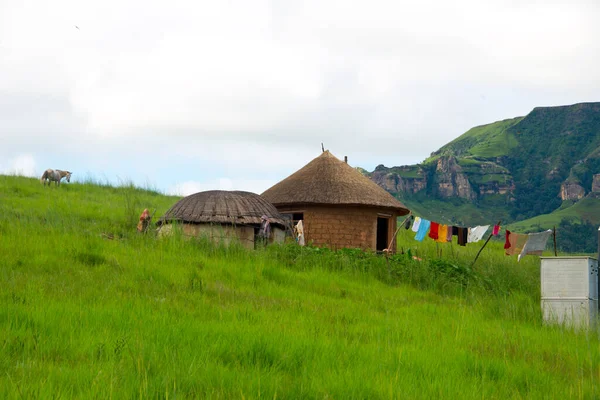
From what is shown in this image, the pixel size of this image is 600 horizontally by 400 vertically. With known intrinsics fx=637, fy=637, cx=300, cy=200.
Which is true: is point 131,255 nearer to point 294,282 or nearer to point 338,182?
point 294,282

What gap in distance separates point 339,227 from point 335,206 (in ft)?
2.51

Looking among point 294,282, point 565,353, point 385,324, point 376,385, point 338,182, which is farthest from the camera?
point 338,182

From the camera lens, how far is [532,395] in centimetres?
552

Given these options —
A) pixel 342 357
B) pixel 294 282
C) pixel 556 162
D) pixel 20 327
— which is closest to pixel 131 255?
pixel 294 282

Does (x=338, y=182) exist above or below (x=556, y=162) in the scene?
below

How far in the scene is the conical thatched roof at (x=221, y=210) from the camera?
59.5 feet

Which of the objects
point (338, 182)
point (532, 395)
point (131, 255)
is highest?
point (338, 182)

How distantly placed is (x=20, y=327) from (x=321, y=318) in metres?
3.89

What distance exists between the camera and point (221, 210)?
728 inches

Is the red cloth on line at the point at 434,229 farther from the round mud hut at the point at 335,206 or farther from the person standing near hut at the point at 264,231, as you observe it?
the person standing near hut at the point at 264,231

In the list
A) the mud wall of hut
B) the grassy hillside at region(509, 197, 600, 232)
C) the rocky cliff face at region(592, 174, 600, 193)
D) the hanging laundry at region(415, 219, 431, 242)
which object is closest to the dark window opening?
the mud wall of hut

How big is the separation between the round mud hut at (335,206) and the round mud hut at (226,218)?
3.21 m

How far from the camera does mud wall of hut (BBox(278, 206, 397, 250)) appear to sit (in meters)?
22.6

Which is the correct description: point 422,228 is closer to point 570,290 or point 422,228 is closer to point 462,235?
point 462,235
